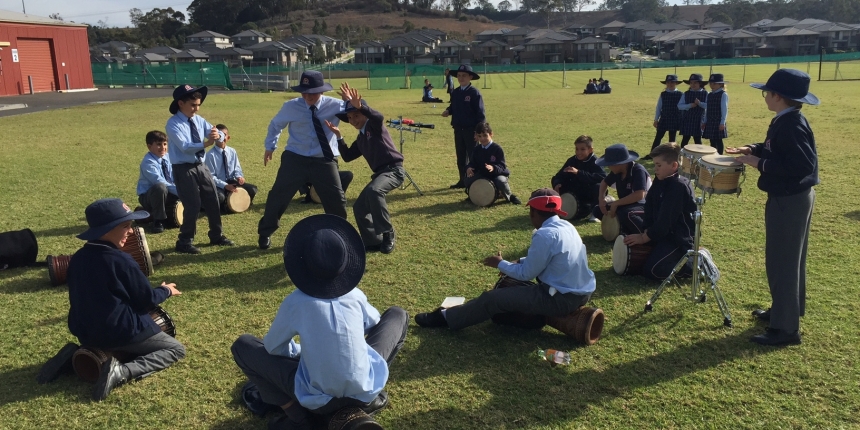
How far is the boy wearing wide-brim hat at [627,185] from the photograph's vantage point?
289 inches

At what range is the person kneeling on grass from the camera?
486 centimetres

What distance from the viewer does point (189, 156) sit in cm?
759

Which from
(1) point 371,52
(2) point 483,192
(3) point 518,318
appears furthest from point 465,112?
(1) point 371,52

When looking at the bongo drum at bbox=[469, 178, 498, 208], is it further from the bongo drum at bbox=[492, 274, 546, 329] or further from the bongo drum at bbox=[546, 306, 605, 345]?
the bongo drum at bbox=[546, 306, 605, 345]

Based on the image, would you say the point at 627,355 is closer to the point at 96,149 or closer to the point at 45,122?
the point at 96,149

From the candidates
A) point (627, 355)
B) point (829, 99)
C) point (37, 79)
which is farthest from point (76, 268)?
point (37, 79)

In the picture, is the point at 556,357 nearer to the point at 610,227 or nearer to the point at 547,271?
the point at 547,271

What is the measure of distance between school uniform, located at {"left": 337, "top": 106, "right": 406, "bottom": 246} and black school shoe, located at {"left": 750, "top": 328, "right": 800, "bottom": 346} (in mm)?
4291

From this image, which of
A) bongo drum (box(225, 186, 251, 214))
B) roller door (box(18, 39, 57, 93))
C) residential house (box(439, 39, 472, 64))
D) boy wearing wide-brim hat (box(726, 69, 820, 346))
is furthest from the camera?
residential house (box(439, 39, 472, 64))

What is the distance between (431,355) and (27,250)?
5266 millimetres

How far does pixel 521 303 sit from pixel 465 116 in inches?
257

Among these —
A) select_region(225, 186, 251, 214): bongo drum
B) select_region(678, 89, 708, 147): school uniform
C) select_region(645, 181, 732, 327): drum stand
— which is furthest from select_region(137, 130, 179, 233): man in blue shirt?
select_region(678, 89, 708, 147): school uniform

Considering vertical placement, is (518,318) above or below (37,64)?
below

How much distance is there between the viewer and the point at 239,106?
97.2 ft
